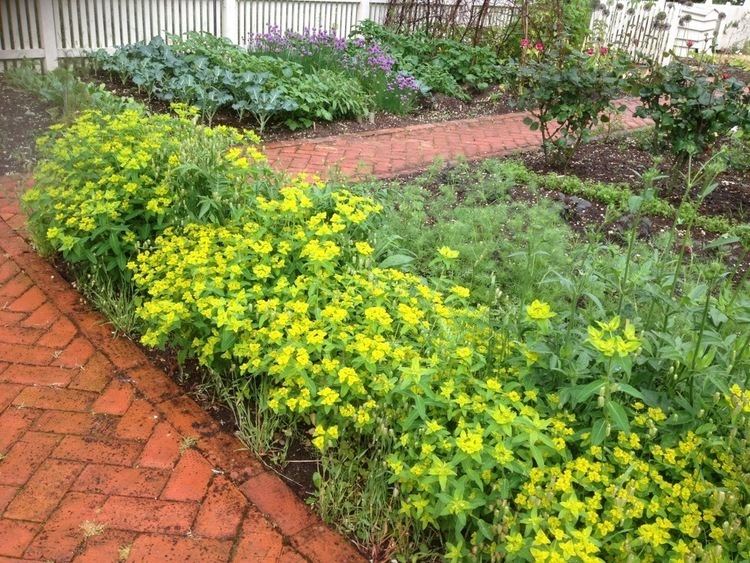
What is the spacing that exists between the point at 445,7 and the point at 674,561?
31.5ft

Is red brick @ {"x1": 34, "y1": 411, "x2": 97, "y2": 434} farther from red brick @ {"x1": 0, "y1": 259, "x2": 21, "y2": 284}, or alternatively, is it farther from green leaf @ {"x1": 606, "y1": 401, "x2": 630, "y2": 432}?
green leaf @ {"x1": 606, "y1": 401, "x2": 630, "y2": 432}

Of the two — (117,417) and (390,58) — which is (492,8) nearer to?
(390,58)

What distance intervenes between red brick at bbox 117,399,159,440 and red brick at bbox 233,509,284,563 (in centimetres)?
62

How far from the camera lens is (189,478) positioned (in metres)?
2.47

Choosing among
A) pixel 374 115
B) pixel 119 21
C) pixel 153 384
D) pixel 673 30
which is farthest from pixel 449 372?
pixel 673 30

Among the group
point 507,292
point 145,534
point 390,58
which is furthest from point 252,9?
point 145,534

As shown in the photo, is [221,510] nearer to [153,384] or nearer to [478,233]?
[153,384]

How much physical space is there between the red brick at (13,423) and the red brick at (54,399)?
4 cm

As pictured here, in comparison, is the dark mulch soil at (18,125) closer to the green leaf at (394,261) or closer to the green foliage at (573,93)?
the green leaf at (394,261)

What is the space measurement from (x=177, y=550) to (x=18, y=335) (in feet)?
5.25

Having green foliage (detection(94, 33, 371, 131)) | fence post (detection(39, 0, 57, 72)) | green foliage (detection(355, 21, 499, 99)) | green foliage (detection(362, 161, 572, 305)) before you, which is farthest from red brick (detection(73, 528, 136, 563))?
green foliage (detection(355, 21, 499, 99))

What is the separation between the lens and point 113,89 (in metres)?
6.89

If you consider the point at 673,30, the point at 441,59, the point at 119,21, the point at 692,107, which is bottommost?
the point at 441,59

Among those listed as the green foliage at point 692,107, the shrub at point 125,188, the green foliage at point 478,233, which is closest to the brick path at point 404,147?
the green foliage at point 478,233
